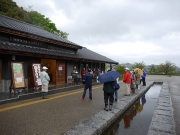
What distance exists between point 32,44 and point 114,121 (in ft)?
29.4

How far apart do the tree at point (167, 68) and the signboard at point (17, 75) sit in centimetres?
4678

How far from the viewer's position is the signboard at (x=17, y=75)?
7910mm

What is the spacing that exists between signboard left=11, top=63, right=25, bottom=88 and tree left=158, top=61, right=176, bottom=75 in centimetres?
4678

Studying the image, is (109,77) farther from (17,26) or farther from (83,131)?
(17,26)

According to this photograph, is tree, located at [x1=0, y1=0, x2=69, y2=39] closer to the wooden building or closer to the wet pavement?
the wooden building

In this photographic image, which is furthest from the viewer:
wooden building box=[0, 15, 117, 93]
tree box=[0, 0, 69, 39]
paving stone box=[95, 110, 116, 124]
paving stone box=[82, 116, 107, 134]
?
tree box=[0, 0, 69, 39]

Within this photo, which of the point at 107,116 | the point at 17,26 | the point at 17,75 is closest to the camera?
the point at 107,116

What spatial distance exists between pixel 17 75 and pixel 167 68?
4735 centimetres

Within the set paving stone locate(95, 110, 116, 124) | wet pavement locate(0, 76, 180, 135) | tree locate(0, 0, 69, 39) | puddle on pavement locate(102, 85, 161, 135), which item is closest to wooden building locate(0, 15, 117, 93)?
wet pavement locate(0, 76, 180, 135)

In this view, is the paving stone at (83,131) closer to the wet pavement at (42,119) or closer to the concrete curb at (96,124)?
the concrete curb at (96,124)

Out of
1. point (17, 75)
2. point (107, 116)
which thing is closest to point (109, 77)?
point (107, 116)

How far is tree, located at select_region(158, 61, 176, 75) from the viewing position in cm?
4428

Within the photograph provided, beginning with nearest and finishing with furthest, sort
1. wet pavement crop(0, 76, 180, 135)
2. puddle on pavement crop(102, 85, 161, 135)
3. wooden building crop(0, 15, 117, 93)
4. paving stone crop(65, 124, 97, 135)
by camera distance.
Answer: paving stone crop(65, 124, 97, 135) → wet pavement crop(0, 76, 180, 135) → puddle on pavement crop(102, 85, 161, 135) → wooden building crop(0, 15, 117, 93)

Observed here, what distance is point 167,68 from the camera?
147 feet
